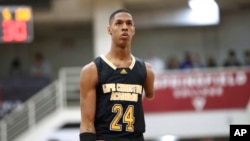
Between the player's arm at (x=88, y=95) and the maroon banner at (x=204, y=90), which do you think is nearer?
the player's arm at (x=88, y=95)

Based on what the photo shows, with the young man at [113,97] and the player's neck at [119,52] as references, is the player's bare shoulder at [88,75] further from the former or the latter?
the player's neck at [119,52]

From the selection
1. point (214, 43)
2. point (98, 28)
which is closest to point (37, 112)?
point (98, 28)

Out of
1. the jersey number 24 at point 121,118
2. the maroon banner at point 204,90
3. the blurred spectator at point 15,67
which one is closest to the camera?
the jersey number 24 at point 121,118

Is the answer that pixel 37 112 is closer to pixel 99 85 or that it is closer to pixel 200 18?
pixel 200 18

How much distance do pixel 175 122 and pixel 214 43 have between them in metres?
5.33

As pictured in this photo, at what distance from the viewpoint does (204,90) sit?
44.7ft

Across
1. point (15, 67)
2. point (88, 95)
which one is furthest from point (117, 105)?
point (15, 67)

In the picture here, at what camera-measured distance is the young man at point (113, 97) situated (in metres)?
4.01

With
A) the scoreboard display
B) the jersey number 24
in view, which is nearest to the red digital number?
the scoreboard display

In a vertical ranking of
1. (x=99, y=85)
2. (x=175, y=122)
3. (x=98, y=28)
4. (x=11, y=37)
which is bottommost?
(x=99, y=85)

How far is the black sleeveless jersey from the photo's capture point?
13.1 feet

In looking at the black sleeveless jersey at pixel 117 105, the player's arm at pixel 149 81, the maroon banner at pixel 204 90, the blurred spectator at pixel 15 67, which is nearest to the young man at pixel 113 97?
the black sleeveless jersey at pixel 117 105

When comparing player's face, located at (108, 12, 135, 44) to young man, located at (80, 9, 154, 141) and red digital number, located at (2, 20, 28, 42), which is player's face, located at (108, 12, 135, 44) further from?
red digital number, located at (2, 20, 28, 42)

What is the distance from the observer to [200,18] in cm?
1723
